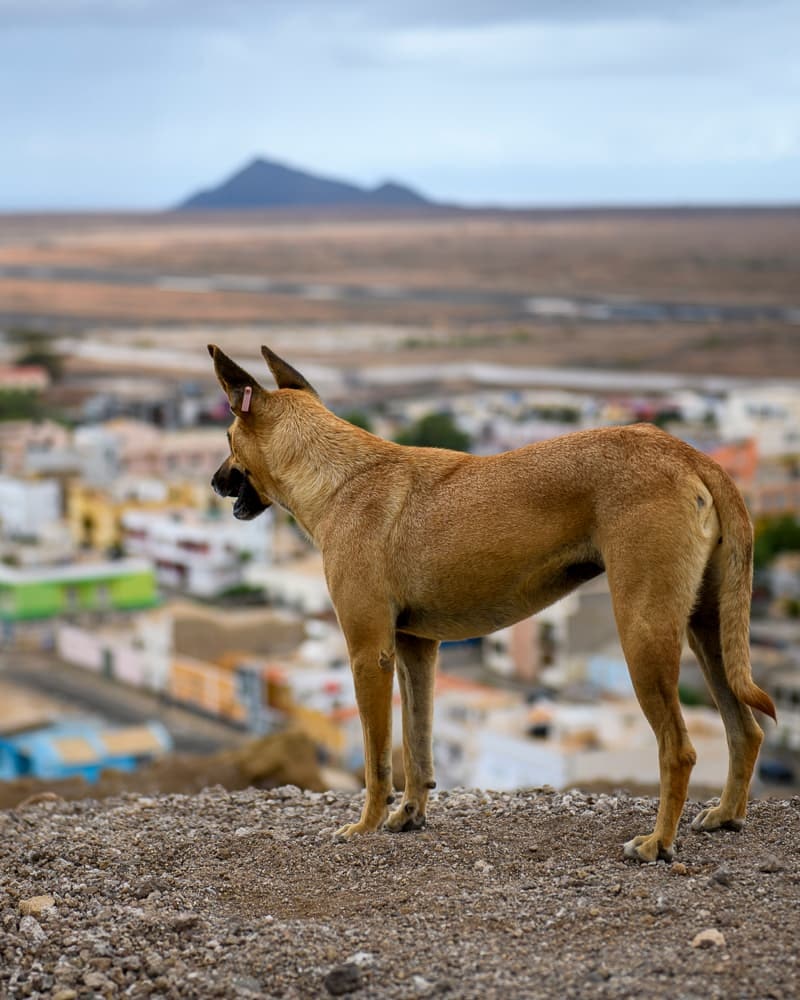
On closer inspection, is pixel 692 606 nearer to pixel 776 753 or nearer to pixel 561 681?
pixel 776 753

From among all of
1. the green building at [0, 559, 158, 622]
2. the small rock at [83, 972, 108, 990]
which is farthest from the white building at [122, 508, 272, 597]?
the small rock at [83, 972, 108, 990]

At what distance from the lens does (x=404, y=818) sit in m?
7.83

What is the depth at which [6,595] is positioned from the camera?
8412 centimetres

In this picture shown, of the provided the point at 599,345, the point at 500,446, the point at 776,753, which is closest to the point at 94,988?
the point at 776,753

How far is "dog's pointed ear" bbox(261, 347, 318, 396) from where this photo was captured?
793 centimetres

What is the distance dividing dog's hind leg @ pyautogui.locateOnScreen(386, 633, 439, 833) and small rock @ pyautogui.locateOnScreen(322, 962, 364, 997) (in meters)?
1.85

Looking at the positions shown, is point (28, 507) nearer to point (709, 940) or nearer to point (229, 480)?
point (229, 480)

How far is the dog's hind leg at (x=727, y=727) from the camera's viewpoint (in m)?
7.26

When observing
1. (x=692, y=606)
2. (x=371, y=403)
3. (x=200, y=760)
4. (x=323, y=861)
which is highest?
(x=692, y=606)

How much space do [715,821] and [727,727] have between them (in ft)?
1.34

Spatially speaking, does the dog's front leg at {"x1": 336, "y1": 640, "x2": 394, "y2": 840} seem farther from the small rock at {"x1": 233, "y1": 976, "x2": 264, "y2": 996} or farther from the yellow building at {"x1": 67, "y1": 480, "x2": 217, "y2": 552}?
the yellow building at {"x1": 67, "y1": 480, "x2": 217, "y2": 552}

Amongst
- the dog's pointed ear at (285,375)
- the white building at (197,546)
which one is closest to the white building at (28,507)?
the white building at (197,546)

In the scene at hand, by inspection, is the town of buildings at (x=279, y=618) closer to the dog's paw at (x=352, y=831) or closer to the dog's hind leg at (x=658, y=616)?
the dog's paw at (x=352, y=831)

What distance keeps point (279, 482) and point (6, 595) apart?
78.4 metres
